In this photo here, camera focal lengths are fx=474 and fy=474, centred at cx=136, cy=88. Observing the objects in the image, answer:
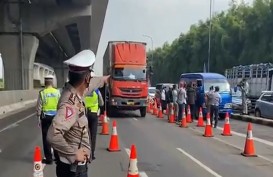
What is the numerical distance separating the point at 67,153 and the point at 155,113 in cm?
2667

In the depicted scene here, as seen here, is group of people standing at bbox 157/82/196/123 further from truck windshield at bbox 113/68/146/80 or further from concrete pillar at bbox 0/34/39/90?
concrete pillar at bbox 0/34/39/90

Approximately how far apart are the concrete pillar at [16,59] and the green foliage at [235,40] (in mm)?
24976

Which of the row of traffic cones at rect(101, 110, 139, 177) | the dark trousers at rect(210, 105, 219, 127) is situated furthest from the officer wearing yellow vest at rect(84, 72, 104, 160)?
the dark trousers at rect(210, 105, 219, 127)

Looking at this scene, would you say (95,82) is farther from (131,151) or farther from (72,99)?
(131,151)

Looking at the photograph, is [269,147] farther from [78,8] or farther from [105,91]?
[78,8]

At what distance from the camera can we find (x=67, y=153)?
12.2 feet

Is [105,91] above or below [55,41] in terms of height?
below

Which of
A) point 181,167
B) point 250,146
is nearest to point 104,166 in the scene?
point 181,167

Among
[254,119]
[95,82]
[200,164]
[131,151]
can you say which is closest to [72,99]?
[95,82]

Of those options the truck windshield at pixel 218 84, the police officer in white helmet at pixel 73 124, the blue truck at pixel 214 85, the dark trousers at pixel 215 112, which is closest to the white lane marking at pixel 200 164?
the police officer in white helmet at pixel 73 124

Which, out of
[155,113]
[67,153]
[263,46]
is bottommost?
[155,113]

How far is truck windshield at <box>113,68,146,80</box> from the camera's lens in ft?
86.0

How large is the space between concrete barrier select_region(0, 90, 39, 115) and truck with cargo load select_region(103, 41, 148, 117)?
6439mm

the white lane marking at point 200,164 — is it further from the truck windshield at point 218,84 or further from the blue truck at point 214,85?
the truck windshield at point 218,84
